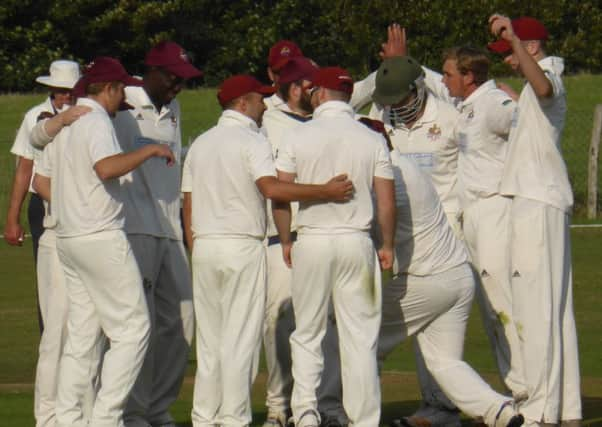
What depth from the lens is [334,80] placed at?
950cm

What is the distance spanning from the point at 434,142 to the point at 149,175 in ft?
6.73

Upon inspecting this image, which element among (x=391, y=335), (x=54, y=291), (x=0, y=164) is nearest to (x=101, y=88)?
(x=54, y=291)

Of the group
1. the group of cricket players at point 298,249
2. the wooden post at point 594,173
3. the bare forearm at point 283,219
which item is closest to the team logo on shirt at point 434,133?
the group of cricket players at point 298,249

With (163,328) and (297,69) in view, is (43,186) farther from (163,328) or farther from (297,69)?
(297,69)

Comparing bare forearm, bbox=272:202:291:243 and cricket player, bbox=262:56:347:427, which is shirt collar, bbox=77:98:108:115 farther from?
cricket player, bbox=262:56:347:427

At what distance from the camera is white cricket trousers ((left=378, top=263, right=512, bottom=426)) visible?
953cm

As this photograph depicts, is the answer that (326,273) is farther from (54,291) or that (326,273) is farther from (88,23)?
(88,23)

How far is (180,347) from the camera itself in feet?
33.9

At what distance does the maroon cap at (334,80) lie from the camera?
948 cm

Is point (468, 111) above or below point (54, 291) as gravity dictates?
above

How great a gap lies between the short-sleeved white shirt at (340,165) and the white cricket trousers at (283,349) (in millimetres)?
1270

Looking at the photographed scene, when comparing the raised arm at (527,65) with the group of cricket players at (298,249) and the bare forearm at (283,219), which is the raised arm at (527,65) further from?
the bare forearm at (283,219)

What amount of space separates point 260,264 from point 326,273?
1.57 ft

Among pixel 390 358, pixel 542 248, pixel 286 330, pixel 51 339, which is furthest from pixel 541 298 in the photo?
pixel 390 358
